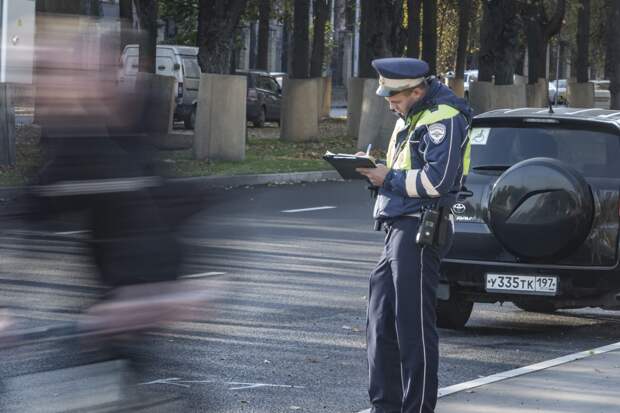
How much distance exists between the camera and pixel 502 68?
3173 centimetres

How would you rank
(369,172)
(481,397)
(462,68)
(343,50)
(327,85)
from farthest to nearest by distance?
(343,50)
(462,68)
(327,85)
(481,397)
(369,172)

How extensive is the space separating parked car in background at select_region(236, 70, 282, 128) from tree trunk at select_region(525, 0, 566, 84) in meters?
9.44

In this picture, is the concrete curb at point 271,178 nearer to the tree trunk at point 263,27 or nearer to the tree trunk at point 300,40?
the tree trunk at point 300,40

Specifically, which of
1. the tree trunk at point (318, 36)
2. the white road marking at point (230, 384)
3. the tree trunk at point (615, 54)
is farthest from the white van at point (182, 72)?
the white road marking at point (230, 384)

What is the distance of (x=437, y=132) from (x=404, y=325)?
34.0 inches

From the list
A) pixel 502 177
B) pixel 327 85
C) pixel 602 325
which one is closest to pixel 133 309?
pixel 502 177

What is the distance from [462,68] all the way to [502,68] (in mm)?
19491

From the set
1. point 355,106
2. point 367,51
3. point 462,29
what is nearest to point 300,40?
point 367,51

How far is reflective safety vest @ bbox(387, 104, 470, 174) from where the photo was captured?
620 cm

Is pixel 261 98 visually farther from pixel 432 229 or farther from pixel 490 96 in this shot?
pixel 432 229

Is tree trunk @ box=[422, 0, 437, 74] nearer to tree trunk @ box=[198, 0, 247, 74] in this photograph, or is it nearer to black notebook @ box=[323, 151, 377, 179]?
tree trunk @ box=[198, 0, 247, 74]

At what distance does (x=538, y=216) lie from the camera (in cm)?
901

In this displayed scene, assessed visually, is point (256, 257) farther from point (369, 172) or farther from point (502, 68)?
point (502, 68)

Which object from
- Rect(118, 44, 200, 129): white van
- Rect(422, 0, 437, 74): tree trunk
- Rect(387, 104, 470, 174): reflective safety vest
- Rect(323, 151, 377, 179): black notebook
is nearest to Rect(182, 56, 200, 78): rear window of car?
Rect(118, 44, 200, 129): white van
